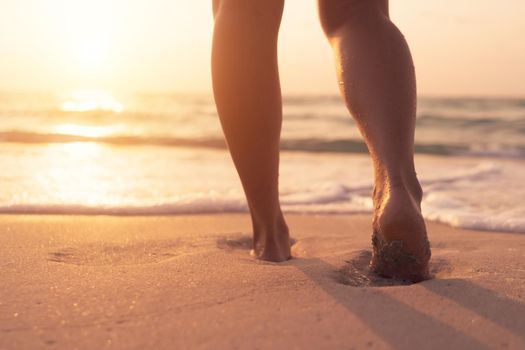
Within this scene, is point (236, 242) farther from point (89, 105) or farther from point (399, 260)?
point (89, 105)

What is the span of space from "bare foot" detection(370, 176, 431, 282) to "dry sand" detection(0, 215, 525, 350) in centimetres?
5

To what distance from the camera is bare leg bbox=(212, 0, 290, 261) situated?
58.6 inches

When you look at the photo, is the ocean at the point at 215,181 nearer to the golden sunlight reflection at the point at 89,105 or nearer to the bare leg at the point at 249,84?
the bare leg at the point at 249,84

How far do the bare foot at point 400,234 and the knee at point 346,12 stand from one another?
42 centimetres

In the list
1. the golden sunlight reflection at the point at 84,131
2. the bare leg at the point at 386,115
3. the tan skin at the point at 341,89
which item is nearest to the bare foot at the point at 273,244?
the tan skin at the point at 341,89

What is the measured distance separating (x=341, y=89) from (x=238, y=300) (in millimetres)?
578

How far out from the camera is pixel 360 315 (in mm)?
1117

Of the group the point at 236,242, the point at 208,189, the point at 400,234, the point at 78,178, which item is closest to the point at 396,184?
the point at 400,234

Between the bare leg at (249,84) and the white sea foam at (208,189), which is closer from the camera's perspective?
the bare leg at (249,84)

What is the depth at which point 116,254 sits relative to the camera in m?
1.68

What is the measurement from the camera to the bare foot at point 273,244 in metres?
1.60

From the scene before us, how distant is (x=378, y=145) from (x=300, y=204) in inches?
62.3

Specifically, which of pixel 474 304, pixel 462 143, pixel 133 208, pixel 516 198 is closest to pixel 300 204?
pixel 133 208

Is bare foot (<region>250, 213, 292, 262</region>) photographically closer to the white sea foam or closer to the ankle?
the ankle
